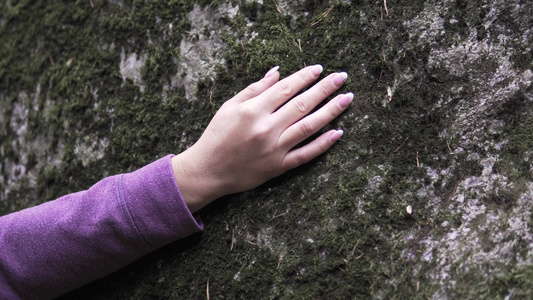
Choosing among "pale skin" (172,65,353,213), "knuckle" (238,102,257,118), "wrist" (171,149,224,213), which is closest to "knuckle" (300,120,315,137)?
"pale skin" (172,65,353,213)

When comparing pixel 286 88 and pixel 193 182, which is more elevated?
pixel 286 88

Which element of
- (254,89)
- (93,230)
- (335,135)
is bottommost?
(93,230)

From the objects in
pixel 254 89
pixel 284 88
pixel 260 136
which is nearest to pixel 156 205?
pixel 260 136

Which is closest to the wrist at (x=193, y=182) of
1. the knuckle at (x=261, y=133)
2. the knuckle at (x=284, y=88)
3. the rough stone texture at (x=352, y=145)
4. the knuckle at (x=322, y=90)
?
the rough stone texture at (x=352, y=145)

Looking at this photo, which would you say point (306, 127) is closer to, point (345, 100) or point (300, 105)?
point (300, 105)

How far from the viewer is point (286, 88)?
2143mm

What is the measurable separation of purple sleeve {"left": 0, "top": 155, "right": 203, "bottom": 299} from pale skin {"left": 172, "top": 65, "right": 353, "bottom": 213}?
114 millimetres

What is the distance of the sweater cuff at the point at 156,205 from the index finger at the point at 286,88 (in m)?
0.57

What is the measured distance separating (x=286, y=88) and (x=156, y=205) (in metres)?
0.85

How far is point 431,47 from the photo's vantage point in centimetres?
211

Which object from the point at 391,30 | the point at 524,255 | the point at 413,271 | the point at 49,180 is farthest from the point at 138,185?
the point at 524,255

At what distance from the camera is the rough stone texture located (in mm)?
1883

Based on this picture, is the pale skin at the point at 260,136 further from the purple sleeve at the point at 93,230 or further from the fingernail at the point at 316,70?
the purple sleeve at the point at 93,230

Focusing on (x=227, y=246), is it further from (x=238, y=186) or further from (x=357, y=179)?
(x=357, y=179)
